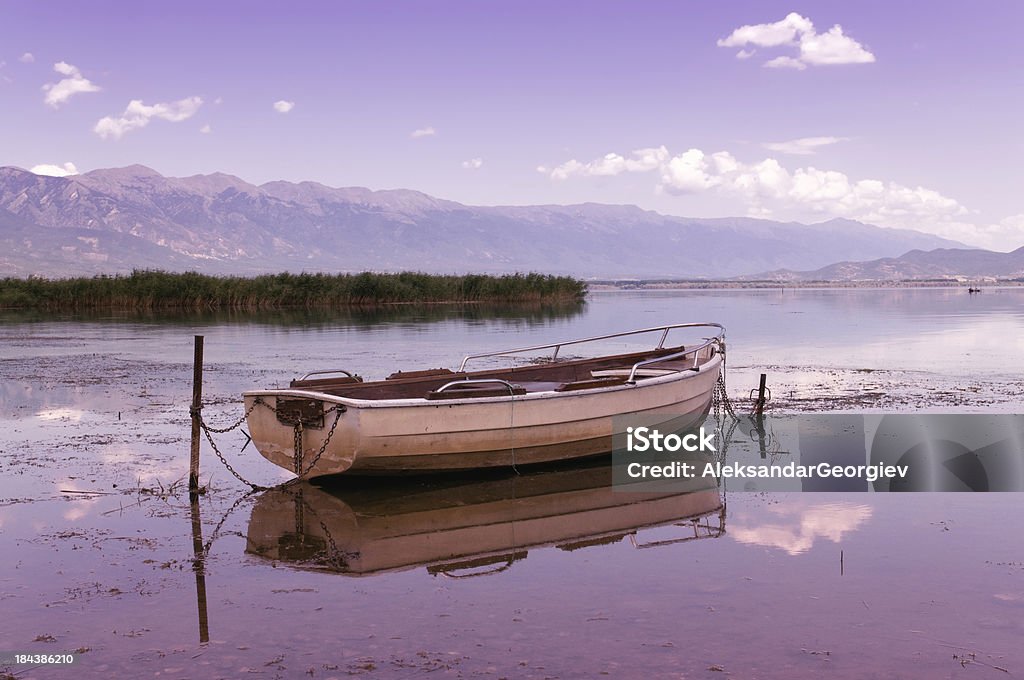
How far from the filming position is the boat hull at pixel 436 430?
11367mm

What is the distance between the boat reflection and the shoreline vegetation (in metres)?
54.3

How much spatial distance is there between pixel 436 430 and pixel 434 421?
0.38 feet

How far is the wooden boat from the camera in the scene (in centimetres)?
1140

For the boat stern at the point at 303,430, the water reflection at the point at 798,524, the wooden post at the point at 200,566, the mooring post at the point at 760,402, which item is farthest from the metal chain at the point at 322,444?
the mooring post at the point at 760,402

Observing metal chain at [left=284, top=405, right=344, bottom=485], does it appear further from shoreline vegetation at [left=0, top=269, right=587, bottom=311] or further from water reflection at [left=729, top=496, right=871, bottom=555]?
shoreline vegetation at [left=0, top=269, right=587, bottom=311]

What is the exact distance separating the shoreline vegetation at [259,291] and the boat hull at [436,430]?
53674 mm

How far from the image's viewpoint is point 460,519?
1044cm

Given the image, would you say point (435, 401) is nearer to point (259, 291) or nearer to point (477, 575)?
point (477, 575)

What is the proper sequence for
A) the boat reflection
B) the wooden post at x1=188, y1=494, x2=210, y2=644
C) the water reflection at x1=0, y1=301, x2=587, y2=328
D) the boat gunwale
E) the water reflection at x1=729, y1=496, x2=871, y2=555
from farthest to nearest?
the water reflection at x1=0, y1=301, x2=587, y2=328 < the boat gunwale < the water reflection at x1=729, y1=496, x2=871, y2=555 < the boat reflection < the wooden post at x1=188, y1=494, x2=210, y2=644

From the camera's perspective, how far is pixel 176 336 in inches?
1485

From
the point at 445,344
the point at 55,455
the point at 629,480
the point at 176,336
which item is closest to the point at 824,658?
the point at 629,480

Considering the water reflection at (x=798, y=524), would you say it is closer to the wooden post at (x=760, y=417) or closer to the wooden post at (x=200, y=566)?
the wooden post at (x=760, y=417)

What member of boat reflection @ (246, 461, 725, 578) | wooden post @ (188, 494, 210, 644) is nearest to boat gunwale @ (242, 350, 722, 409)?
boat reflection @ (246, 461, 725, 578)

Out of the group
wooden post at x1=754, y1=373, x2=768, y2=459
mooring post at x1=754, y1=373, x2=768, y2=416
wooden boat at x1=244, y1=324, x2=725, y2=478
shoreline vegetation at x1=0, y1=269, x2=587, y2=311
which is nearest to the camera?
wooden boat at x1=244, y1=324, x2=725, y2=478
